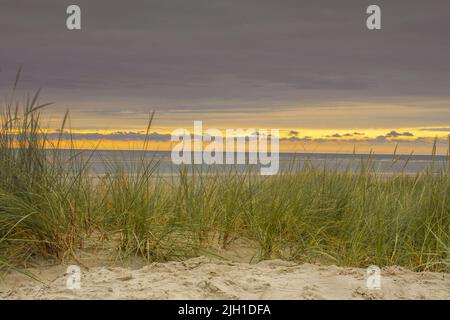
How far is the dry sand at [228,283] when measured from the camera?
4.06 metres

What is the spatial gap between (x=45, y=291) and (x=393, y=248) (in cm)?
345

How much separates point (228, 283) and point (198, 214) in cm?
174

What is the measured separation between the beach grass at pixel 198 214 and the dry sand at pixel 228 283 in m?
0.44

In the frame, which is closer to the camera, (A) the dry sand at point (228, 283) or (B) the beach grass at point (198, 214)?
(A) the dry sand at point (228, 283)

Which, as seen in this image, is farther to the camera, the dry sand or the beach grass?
the beach grass

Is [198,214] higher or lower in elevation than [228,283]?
higher

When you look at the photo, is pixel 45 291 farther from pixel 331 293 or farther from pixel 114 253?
pixel 331 293

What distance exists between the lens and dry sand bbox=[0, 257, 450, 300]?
13.3 feet

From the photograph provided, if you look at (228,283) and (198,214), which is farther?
(198,214)

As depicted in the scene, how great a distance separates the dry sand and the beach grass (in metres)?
0.44

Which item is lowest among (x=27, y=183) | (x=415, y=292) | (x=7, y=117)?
(x=415, y=292)

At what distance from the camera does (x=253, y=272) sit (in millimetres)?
4578

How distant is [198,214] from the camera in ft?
19.4
